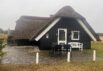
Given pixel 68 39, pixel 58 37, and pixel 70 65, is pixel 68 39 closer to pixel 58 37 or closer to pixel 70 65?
pixel 58 37

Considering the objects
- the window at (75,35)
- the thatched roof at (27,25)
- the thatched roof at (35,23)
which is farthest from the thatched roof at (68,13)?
the thatched roof at (27,25)

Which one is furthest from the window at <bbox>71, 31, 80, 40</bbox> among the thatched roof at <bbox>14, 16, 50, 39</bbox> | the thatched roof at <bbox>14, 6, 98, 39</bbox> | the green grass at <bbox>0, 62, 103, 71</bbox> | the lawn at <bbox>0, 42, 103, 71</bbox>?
the green grass at <bbox>0, 62, 103, 71</bbox>

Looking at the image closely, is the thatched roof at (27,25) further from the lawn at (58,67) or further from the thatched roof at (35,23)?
the lawn at (58,67)

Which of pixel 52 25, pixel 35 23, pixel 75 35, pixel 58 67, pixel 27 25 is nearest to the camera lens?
pixel 58 67

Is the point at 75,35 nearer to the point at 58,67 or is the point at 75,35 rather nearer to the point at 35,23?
the point at 35,23

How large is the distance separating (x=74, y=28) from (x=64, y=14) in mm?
2365

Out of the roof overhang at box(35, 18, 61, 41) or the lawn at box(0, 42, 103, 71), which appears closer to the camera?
the lawn at box(0, 42, 103, 71)

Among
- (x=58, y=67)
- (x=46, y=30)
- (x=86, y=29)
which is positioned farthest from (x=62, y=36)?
(x=58, y=67)

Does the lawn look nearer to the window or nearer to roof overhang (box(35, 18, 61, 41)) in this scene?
roof overhang (box(35, 18, 61, 41))

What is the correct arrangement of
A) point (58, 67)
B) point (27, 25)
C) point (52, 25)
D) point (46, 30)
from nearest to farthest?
point (58, 67), point (46, 30), point (52, 25), point (27, 25)

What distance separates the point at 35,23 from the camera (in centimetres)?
4325

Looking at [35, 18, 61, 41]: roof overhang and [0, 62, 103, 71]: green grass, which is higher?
[35, 18, 61, 41]: roof overhang

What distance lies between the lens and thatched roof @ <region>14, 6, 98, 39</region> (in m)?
36.2

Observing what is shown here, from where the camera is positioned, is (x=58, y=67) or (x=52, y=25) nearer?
(x=58, y=67)
